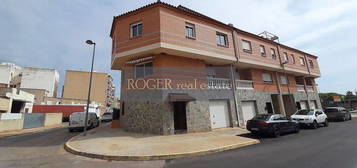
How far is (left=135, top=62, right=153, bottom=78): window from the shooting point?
11.3 m

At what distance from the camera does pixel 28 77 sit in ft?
131

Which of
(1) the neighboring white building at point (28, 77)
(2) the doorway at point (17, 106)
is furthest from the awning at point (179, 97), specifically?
(1) the neighboring white building at point (28, 77)

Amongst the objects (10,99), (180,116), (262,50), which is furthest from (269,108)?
(10,99)

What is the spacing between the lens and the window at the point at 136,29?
11466 millimetres

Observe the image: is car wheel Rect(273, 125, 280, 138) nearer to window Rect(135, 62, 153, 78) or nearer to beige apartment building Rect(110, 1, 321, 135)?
beige apartment building Rect(110, 1, 321, 135)

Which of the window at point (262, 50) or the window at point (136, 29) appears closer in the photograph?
the window at point (136, 29)

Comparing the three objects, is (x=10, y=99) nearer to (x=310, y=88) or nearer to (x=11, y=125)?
(x=11, y=125)

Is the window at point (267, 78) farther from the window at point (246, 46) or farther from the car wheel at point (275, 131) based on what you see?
the car wheel at point (275, 131)

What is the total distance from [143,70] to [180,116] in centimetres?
442

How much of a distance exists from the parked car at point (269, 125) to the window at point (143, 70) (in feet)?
25.4

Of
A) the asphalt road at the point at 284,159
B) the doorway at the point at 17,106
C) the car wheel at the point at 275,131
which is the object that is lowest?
the asphalt road at the point at 284,159

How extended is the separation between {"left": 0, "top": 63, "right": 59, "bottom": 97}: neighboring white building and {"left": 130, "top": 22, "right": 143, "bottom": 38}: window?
39.9 meters

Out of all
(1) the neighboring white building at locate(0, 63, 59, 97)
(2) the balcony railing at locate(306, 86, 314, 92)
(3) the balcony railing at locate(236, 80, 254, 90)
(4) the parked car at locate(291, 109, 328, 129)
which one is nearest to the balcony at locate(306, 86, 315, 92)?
(2) the balcony railing at locate(306, 86, 314, 92)

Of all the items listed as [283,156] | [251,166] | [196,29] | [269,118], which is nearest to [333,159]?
[283,156]
